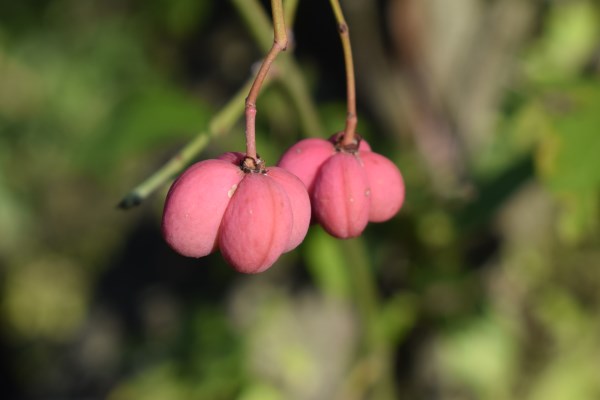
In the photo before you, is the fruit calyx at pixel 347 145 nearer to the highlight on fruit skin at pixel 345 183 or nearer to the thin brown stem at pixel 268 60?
the highlight on fruit skin at pixel 345 183

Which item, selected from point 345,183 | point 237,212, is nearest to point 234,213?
point 237,212

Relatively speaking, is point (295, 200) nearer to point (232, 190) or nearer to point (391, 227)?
point (232, 190)

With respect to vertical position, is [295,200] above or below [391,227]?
below

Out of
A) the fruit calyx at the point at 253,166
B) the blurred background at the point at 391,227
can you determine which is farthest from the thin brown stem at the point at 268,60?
the blurred background at the point at 391,227

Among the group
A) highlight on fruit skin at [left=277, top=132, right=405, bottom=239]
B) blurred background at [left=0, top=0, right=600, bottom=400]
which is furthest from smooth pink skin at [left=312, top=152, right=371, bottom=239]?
blurred background at [left=0, top=0, right=600, bottom=400]

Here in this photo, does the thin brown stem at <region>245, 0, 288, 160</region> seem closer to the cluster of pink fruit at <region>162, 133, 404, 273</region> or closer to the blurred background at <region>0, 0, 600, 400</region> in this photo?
the cluster of pink fruit at <region>162, 133, 404, 273</region>

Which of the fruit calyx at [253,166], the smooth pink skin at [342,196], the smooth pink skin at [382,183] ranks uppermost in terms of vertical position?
the smooth pink skin at [382,183]
